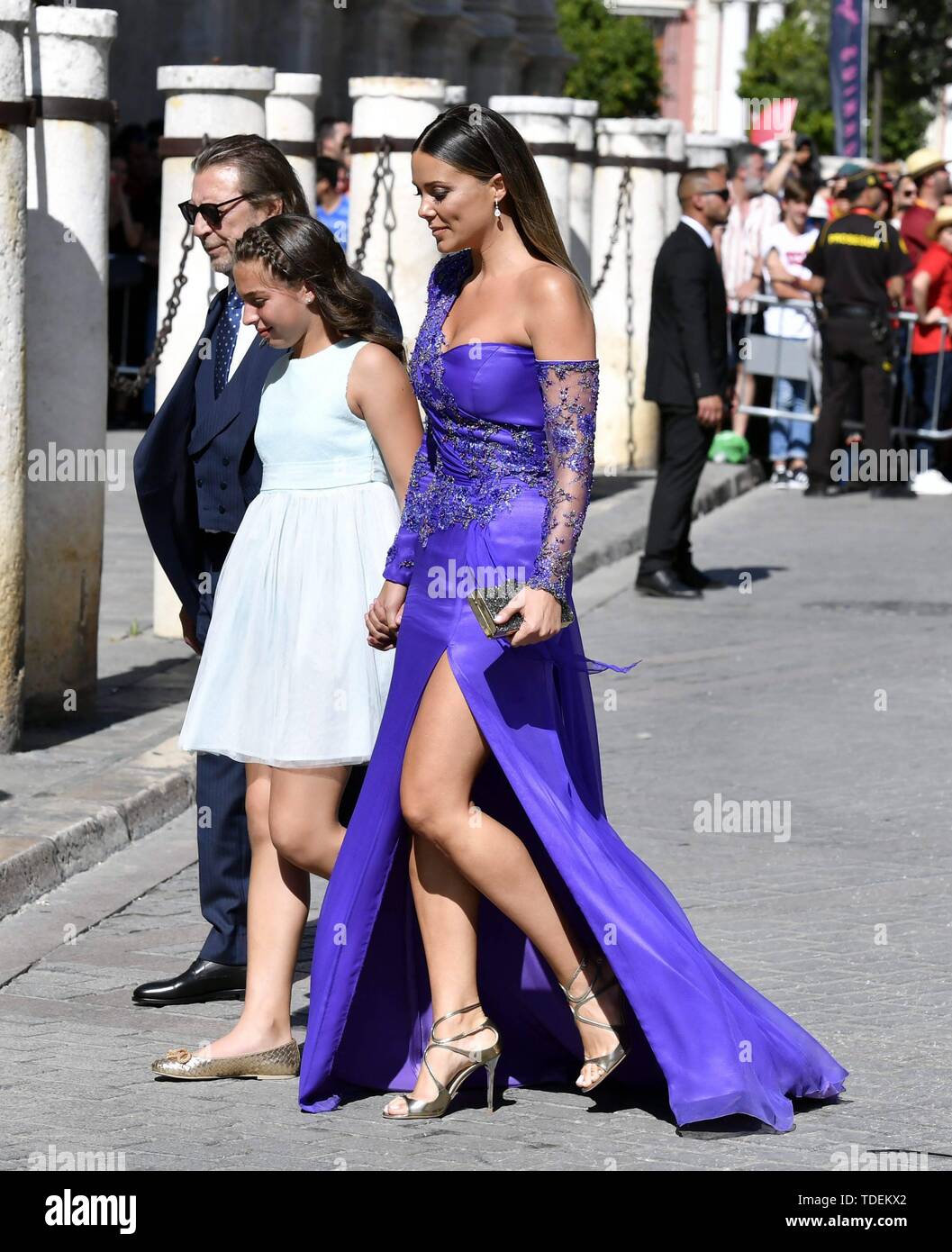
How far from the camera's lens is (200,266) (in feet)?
33.5

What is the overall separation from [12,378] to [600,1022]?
372 cm

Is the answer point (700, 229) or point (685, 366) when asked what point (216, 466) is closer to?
point (685, 366)

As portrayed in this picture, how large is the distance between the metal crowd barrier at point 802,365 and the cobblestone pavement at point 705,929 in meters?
6.03

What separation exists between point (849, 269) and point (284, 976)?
1222cm

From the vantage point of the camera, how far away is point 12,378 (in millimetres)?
7688

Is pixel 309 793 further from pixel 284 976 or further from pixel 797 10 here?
pixel 797 10

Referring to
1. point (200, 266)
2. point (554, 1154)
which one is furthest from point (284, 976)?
point (200, 266)

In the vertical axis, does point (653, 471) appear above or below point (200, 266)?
below

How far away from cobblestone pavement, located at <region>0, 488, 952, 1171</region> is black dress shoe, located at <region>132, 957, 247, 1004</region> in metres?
0.04

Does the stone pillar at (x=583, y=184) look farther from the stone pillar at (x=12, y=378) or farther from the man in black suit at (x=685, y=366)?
the stone pillar at (x=12, y=378)

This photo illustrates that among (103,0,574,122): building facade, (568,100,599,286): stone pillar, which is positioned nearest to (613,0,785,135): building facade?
(103,0,574,122): building facade

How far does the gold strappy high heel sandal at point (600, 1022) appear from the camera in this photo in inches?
188

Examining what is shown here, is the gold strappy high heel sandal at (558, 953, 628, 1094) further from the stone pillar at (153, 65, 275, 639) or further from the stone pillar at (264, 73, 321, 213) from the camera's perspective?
the stone pillar at (264, 73, 321, 213)

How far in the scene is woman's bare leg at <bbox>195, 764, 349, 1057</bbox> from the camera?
4.98 meters
